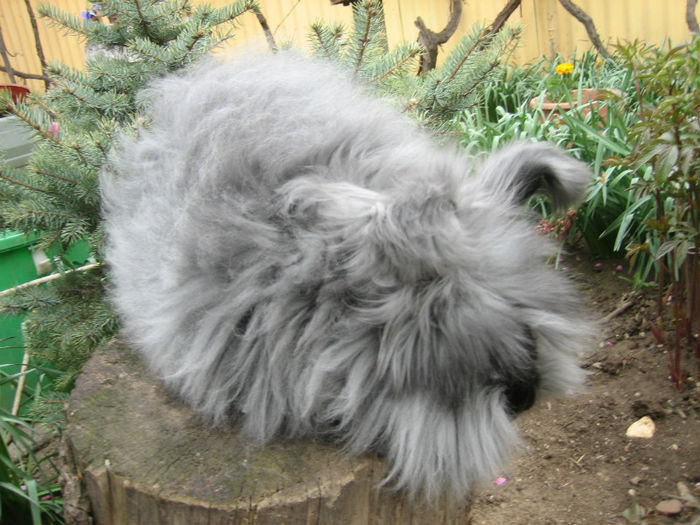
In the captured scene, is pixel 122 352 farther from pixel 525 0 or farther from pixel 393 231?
pixel 525 0

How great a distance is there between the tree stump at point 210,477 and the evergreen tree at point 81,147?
885 millimetres

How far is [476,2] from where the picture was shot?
6.64 m

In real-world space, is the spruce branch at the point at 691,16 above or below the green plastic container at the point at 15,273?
above

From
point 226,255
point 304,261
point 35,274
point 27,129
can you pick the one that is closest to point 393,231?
point 304,261

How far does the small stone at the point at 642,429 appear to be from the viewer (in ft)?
8.89

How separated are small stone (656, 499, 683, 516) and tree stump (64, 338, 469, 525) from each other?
84 centimetres

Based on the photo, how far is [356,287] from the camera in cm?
151

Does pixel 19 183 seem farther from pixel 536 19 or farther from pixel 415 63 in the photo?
pixel 536 19

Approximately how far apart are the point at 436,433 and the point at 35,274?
114 inches

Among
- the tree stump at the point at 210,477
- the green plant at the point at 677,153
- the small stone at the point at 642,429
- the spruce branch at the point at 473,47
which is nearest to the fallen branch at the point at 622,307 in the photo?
the green plant at the point at 677,153

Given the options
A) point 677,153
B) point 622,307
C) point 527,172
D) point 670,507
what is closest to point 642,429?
point 670,507

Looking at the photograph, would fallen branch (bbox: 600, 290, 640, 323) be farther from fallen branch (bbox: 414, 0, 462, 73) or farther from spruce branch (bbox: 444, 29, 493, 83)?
fallen branch (bbox: 414, 0, 462, 73)

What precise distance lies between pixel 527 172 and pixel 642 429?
1.50 m

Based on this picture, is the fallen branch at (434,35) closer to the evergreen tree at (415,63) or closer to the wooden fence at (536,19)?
the wooden fence at (536,19)
